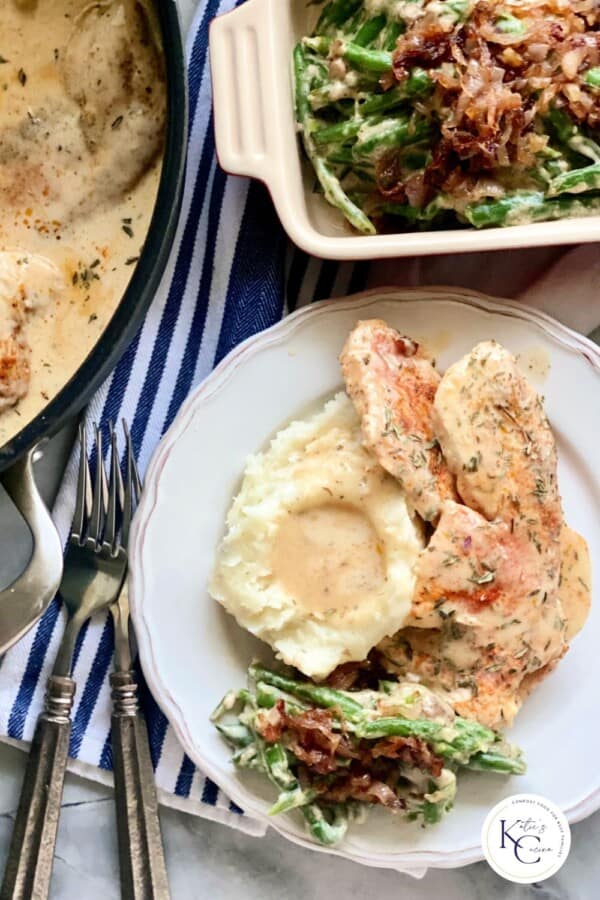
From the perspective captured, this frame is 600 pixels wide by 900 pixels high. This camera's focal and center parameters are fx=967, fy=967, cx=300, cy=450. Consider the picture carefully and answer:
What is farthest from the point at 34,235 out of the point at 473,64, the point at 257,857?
the point at 257,857

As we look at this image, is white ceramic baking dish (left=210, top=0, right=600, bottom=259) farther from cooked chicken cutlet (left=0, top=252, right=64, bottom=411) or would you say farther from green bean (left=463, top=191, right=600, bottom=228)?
cooked chicken cutlet (left=0, top=252, right=64, bottom=411)

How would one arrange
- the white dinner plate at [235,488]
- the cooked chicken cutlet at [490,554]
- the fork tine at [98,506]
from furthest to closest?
the fork tine at [98,506], the white dinner plate at [235,488], the cooked chicken cutlet at [490,554]

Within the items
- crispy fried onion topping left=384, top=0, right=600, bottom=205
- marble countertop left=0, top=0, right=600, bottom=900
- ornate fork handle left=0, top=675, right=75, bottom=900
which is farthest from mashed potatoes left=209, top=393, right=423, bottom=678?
crispy fried onion topping left=384, top=0, right=600, bottom=205

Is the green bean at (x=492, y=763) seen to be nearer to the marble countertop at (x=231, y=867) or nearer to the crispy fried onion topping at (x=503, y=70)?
the marble countertop at (x=231, y=867)

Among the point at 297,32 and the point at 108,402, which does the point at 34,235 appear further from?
the point at 297,32

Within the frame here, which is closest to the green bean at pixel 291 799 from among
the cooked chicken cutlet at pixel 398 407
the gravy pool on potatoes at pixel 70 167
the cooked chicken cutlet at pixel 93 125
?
the cooked chicken cutlet at pixel 398 407

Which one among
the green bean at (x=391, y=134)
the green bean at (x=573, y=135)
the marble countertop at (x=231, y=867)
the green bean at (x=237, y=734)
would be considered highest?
the green bean at (x=573, y=135)
